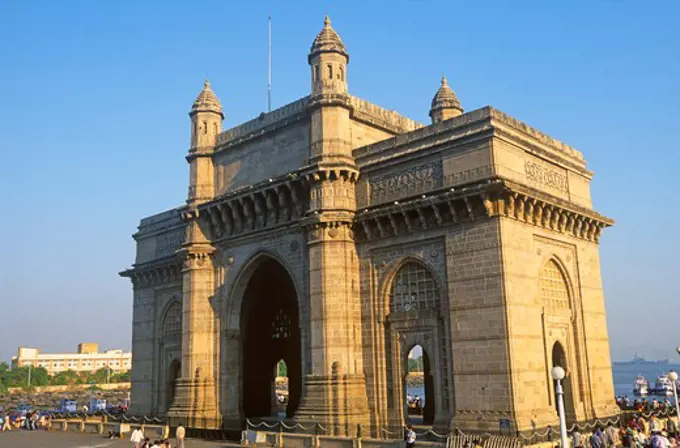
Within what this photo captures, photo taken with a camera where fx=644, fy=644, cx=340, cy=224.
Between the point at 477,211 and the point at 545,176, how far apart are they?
506 cm

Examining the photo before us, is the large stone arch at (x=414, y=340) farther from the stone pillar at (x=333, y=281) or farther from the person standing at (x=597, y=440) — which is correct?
the person standing at (x=597, y=440)

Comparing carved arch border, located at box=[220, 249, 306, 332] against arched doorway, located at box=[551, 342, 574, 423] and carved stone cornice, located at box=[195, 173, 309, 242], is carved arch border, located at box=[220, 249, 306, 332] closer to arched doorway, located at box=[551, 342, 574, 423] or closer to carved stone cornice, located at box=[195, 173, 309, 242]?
carved stone cornice, located at box=[195, 173, 309, 242]

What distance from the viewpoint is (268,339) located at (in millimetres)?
36906

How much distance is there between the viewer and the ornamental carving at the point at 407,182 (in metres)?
25.9

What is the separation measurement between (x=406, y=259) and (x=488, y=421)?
23.5ft

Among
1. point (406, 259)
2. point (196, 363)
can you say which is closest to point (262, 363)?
point (196, 363)

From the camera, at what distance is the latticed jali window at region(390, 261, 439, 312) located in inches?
1013

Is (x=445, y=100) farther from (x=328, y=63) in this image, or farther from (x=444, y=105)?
(x=328, y=63)

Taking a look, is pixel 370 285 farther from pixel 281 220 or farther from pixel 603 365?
pixel 603 365

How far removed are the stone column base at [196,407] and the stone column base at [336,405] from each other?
23.3 ft

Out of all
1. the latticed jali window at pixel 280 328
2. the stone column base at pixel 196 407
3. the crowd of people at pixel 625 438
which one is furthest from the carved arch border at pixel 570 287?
the stone column base at pixel 196 407

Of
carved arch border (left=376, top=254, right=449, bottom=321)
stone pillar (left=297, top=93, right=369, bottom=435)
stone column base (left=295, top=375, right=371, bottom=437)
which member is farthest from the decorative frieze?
carved arch border (left=376, top=254, right=449, bottom=321)

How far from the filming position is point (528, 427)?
2211 centimetres

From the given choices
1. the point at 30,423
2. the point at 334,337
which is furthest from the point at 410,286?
the point at 30,423
